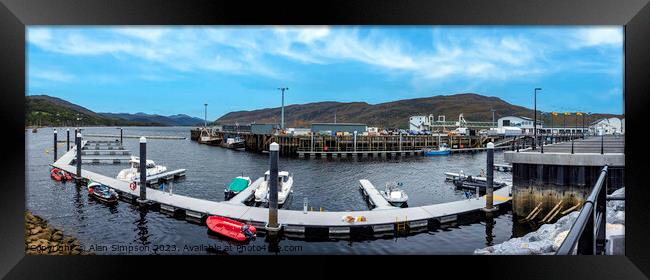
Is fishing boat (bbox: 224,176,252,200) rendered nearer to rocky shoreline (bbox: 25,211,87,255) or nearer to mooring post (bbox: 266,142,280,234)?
mooring post (bbox: 266,142,280,234)

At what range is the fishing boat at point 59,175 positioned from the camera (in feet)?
39.4

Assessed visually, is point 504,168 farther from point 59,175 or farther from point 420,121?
point 59,175

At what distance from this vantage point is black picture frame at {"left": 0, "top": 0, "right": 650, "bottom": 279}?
12.5 ft

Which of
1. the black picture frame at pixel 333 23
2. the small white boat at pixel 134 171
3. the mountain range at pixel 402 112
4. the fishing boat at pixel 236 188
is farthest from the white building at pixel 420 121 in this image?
the black picture frame at pixel 333 23

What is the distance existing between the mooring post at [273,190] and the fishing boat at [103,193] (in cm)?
494

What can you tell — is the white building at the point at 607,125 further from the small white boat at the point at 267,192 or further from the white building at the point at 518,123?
the small white boat at the point at 267,192

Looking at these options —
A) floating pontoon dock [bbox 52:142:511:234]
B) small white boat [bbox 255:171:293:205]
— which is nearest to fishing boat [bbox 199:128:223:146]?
small white boat [bbox 255:171:293:205]

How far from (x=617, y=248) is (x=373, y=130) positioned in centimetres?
2375

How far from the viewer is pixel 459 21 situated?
4039mm

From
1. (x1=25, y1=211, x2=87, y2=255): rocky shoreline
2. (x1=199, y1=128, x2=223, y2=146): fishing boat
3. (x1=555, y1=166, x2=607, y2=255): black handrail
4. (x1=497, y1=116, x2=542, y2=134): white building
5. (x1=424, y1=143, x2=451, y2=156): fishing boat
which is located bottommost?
(x1=25, y1=211, x2=87, y2=255): rocky shoreline

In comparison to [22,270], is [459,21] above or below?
above

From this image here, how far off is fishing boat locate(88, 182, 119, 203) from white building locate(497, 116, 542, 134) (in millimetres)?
19804

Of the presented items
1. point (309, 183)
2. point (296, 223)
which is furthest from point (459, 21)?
point (309, 183)

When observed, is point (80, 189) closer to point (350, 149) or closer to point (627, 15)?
point (627, 15)
